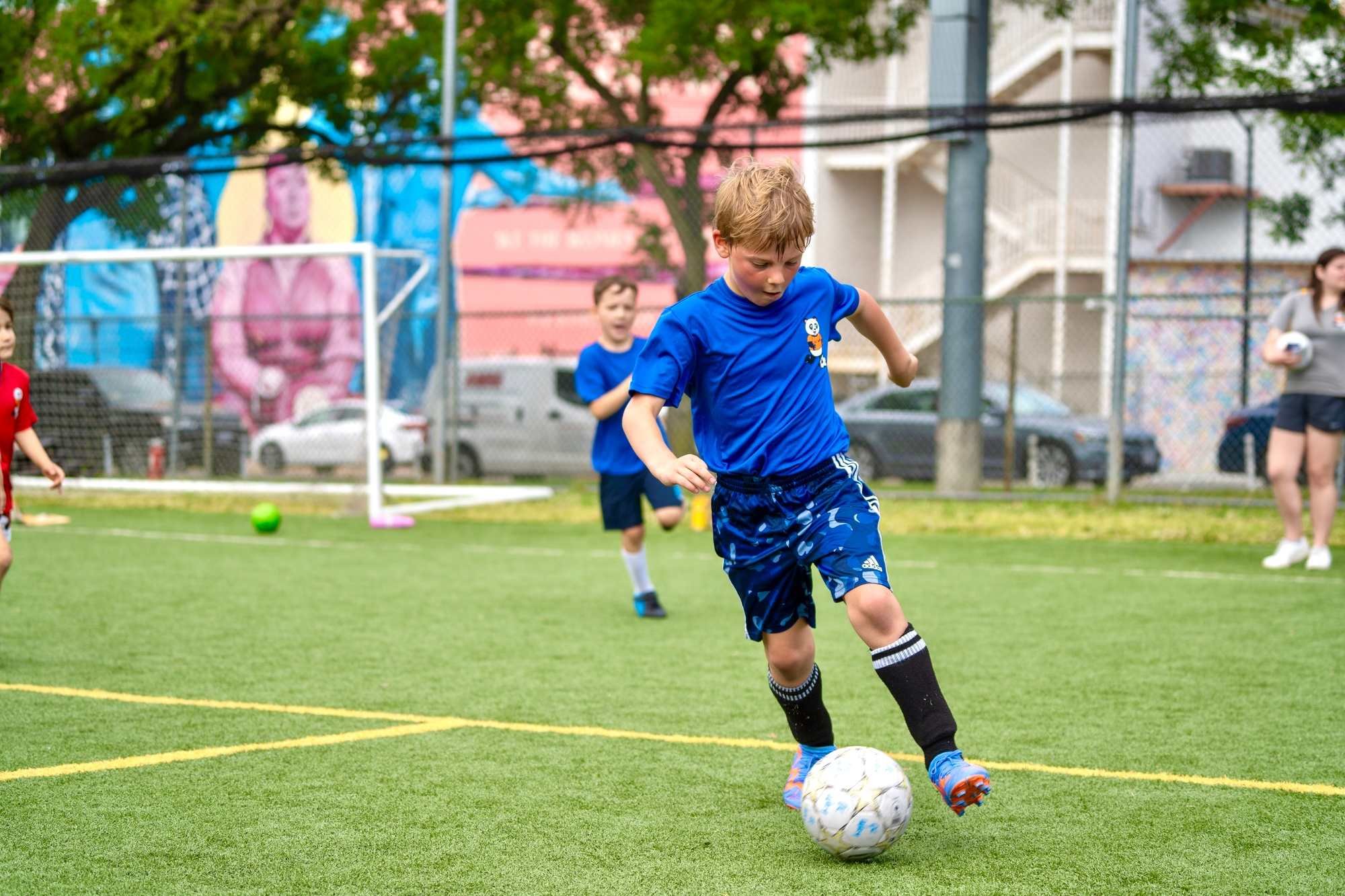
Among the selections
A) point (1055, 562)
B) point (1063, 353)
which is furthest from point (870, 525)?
point (1063, 353)

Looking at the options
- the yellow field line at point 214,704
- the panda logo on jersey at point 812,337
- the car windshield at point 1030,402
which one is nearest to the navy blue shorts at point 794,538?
the panda logo on jersey at point 812,337

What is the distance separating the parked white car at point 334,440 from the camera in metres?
15.3

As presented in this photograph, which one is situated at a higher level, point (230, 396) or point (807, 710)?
point (230, 396)

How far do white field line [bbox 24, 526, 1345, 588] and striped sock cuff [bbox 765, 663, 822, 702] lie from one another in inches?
222

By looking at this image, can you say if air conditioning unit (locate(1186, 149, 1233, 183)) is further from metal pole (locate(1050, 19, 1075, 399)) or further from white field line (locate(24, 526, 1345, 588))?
white field line (locate(24, 526, 1345, 588))

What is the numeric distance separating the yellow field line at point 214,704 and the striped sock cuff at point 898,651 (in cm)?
203

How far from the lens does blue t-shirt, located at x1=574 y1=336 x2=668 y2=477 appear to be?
7.89 meters

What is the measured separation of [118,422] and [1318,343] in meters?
11.4

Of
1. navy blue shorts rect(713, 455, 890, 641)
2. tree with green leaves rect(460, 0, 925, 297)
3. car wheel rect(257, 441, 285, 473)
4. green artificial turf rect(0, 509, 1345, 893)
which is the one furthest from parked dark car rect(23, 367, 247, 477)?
navy blue shorts rect(713, 455, 890, 641)

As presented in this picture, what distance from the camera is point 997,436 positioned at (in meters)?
17.7

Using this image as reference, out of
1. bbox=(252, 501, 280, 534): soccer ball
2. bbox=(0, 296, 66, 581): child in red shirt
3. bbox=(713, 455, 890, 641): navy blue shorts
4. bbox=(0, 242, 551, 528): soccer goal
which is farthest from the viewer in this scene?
bbox=(0, 242, 551, 528): soccer goal

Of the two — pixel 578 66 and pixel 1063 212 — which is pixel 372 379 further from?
pixel 1063 212

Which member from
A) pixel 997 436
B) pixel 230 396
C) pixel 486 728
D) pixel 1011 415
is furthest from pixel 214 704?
pixel 997 436

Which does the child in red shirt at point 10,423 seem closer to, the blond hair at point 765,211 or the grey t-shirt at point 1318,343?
the blond hair at point 765,211
